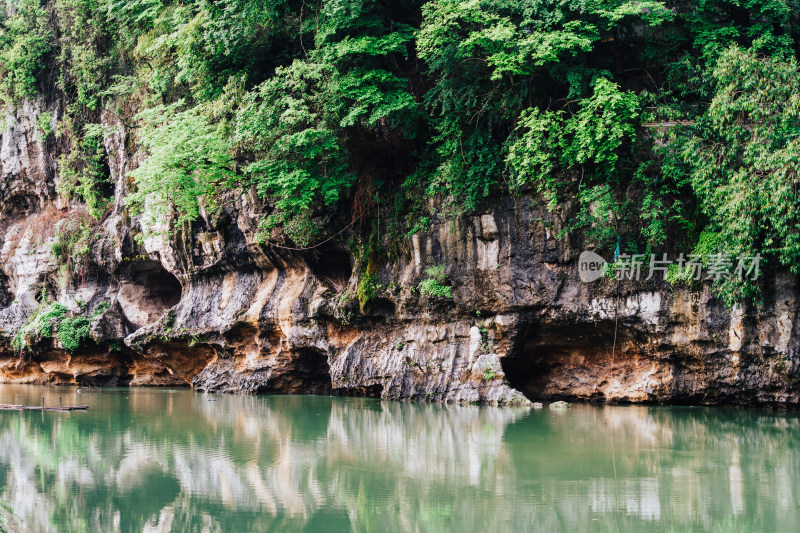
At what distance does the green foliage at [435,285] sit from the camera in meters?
15.7

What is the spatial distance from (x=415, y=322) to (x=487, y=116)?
4.89 metres

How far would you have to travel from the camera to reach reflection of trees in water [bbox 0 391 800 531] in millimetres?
6547

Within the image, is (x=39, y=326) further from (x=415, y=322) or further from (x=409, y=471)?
(x=409, y=471)

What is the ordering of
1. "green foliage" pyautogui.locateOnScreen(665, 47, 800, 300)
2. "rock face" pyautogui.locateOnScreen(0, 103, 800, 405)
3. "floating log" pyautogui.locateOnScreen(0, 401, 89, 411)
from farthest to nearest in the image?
"floating log" pyautogui.locateOnScreen(0, 401, 89, 411), "rock face" pyautogui.locateOnScreen(0, 103, 800, 405), "green foliage" pyautogui.locateOnScreen(665, 47, 800, 300)

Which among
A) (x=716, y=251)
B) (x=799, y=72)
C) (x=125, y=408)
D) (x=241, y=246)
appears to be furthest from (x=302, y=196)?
(x=799, y=72)

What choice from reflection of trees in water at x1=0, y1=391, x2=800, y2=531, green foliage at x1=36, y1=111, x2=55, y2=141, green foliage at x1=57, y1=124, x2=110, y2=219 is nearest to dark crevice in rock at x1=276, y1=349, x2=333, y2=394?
reflection of trees in water at x1=0, y1=391, x2=800, y2=531

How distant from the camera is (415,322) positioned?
16.3 meters

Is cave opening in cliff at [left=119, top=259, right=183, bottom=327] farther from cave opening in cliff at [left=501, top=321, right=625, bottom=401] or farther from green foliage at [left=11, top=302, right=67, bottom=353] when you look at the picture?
cave opening in cliff at [left=501, top=321, right=625, bottom=401]

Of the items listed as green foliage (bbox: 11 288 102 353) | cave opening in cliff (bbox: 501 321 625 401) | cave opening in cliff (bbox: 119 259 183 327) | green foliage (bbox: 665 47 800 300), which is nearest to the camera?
green foliage (bbox: 665 47 800 300)

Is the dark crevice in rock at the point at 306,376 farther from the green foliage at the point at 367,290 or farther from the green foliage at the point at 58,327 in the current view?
the green foliage at the point at 58,327

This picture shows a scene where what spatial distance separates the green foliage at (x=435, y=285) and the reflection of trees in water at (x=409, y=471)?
2971 millimetres

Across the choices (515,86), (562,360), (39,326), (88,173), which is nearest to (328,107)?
(515,86)

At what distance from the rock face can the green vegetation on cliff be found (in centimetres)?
89

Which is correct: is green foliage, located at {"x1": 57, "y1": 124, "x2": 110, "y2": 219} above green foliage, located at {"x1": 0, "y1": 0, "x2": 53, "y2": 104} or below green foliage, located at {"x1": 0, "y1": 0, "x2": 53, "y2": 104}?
below
